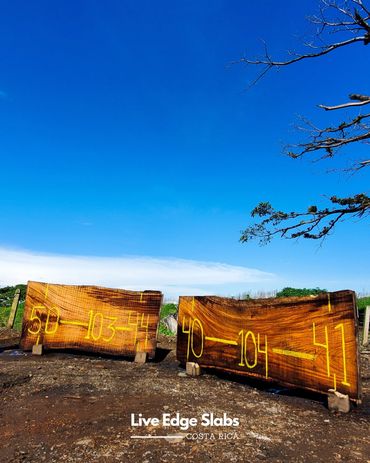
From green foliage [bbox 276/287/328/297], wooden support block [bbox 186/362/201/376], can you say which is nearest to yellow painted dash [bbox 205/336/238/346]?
wooden support block [bbox 186/362/201/376]

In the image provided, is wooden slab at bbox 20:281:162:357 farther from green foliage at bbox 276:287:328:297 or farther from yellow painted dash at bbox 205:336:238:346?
green foliage at bbox 276:287:328:297

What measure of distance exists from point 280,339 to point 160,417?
217cm

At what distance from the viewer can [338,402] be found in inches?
163

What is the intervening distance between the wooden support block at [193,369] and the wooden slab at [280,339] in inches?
5.1

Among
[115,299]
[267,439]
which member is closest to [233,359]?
[267,439]

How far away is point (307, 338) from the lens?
4598 mm

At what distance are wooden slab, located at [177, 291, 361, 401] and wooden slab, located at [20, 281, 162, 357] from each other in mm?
919

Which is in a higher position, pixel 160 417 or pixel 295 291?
pixel 295 291

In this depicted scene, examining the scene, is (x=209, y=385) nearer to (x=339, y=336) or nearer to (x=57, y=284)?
(x=339, y=336)

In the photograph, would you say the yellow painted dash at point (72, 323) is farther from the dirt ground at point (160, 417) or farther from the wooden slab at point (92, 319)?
the dirt ground at point (160, 417)

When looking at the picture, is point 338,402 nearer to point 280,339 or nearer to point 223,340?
point 280,339

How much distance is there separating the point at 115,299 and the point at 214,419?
4116 mm

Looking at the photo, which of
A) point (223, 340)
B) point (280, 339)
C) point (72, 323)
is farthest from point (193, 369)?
point (72, 323)

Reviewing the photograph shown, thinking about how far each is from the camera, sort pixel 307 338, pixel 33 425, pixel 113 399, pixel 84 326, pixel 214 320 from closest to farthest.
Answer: pixel 33 425
pixel 113 399
pixel 307 338
pixel 214 320
pixel 84 326
